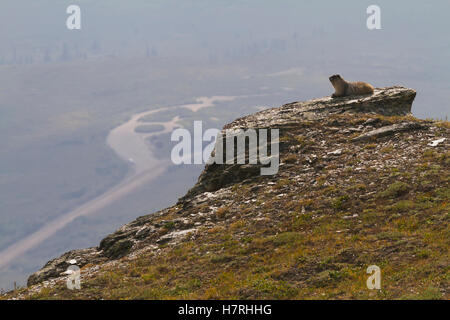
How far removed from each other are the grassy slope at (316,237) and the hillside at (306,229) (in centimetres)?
6

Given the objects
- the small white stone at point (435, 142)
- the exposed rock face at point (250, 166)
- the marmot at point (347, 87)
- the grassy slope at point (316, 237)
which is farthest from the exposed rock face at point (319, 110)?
the small white stone at point (435, 142)

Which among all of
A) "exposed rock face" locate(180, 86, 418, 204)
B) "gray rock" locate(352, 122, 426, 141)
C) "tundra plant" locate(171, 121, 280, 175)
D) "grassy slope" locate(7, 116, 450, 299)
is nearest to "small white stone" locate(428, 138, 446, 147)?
"grassy slope" locate(7, 116, 450, 299)

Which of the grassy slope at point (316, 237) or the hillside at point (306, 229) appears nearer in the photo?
the grassy slope at point (316, 237)

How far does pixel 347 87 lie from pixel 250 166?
12490 mm

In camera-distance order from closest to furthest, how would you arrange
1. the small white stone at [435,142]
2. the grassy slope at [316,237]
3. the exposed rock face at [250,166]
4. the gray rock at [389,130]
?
the grassy slope at [316,237] → the exposed rock face at [250,166] → the small white stone at [435,142] → the gray rock at [389,130]

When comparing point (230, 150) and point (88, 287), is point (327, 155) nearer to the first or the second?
point (230, 150)

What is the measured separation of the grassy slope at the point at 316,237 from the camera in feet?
61.5

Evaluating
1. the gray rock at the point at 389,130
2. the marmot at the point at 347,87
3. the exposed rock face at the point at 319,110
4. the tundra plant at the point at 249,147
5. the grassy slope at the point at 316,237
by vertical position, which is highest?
the marmot at the point at 347,87

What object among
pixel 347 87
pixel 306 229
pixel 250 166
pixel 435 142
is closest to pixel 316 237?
pixel 306 229

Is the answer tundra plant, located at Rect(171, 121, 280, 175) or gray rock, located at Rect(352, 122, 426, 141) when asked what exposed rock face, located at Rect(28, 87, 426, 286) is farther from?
tundra plant, located at Rect(171, 121, 280, 175)

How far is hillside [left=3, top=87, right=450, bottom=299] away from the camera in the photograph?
62.6 feet

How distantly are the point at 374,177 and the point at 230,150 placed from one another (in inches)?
420

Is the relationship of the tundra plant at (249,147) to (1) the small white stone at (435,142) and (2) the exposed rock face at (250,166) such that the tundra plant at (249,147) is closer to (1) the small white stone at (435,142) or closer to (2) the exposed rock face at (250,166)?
(2) the exposed rock face at (250,166)
